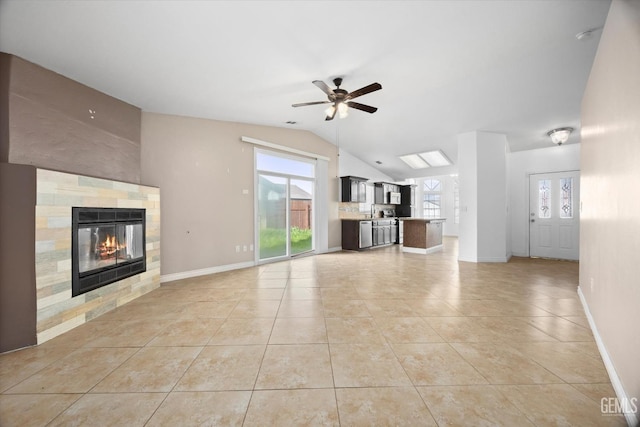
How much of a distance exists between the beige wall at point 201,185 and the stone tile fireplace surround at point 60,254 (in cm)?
120

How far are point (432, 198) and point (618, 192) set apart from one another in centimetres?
1117

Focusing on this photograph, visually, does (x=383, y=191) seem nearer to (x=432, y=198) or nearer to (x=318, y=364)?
(x=432, y=198)

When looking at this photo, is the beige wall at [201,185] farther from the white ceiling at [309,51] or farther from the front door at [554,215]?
the front door at [554,215]

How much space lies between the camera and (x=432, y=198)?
1242cm

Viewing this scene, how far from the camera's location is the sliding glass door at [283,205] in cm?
565

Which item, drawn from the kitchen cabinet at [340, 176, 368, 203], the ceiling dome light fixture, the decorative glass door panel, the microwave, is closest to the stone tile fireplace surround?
the decorative glass door panel

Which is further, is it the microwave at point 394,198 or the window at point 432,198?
the window at point 432,198

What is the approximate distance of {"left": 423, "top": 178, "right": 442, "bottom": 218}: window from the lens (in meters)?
12.3

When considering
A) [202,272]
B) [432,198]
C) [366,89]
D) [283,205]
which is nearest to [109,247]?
[202,272]

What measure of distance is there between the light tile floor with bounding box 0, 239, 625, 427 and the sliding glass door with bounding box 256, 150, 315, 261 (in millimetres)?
2325

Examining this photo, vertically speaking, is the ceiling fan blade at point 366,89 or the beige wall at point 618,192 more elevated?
the ceiling fan blade at point 366,89

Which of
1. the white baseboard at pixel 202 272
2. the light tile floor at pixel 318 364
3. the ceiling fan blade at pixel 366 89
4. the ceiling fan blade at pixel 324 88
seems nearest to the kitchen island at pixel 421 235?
the light tile floor at pixel 318 364

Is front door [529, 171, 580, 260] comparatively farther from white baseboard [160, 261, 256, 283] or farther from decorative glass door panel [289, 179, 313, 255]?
white baseboard [160, 261, 256, 283]

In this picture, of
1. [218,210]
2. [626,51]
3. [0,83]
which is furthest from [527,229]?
[0,83]
